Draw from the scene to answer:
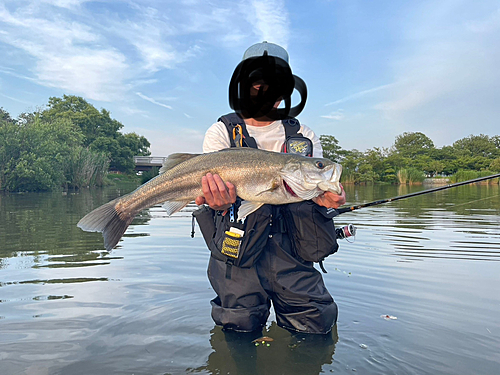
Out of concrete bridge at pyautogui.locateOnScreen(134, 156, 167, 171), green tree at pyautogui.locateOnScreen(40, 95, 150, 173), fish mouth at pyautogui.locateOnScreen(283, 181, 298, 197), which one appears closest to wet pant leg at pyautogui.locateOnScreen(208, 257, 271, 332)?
fish mouth at pyautogui.locateOnScreen(283, 181, 298, 197)

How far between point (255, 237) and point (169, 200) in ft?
2.65

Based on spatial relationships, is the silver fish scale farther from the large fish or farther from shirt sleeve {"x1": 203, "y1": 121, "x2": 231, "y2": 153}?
shirt sleeve {"x1": 203, "y1": 121, "x2": 231, "y2": 153}

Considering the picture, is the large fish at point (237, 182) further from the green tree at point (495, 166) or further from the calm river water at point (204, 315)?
the green tree at point (495, 166)

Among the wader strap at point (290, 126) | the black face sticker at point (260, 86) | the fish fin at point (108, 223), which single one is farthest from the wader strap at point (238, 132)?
the fish fin at point (108, 223)

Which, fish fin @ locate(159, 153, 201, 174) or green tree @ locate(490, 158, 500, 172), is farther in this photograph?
green tree @ locate(490, 158, 500, 172)

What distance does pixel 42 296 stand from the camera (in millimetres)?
4543

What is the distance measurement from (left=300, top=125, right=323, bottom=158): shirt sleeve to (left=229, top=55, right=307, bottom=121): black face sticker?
0.32 metres

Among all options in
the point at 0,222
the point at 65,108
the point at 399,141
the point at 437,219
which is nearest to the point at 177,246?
the point at 0,222

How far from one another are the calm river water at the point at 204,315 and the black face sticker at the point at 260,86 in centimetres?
203

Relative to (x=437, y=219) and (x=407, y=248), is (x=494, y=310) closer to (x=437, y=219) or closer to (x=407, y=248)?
(x=407, y=248)

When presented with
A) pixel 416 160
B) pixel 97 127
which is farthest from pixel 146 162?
pixel 416 160

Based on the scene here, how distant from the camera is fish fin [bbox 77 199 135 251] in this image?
10.4 ft

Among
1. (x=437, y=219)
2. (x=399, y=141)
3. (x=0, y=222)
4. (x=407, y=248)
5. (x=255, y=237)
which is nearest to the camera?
(x=255, y=237)

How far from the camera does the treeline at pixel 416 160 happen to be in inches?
1858
